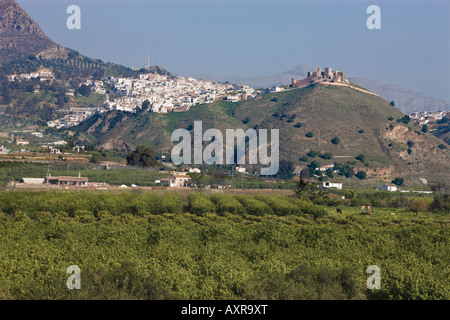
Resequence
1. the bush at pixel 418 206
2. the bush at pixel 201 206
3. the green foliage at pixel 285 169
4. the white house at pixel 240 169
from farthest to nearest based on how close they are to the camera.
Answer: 1. the white house at pixel 240 169
2. the green foliage at pixel 285 169
3. the bush at pixel 418 206
4. the bush at pixel 201 206

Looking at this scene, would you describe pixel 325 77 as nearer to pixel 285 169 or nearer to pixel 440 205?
pixel 285 169

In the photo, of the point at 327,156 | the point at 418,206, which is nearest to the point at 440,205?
the point at 418,206

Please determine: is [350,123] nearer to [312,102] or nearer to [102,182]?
[312,102]

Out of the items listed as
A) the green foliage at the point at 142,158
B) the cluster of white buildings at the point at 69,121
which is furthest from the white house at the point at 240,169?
the cluster of white buildings at the point at 69,121

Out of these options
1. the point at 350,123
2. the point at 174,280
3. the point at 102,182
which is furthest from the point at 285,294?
the point at 350,123

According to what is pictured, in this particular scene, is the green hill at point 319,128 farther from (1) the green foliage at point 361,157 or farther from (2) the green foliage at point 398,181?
(2) the green foliage at point 398,181

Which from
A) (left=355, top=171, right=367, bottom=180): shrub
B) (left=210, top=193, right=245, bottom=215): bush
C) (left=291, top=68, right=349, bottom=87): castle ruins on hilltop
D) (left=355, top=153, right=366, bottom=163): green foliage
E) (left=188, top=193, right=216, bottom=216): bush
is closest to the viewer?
(left=188, top=193, right=216, bottom=216): bush

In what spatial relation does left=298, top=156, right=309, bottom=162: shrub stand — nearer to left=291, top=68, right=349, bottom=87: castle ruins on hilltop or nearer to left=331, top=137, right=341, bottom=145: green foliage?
left=331, top=137, right=341, bottom=145: green foliage

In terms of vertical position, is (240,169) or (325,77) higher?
(325,77)

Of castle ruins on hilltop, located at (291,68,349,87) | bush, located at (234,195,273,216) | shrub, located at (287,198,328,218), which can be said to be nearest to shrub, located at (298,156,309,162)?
castle ruins on hilltop, located at (291,68,349,87)
